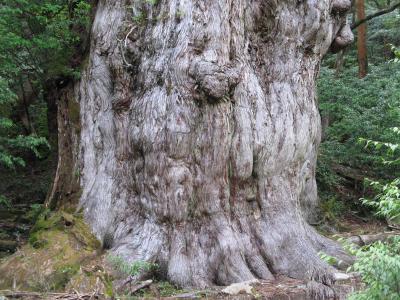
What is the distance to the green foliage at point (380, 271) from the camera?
3.46 meters

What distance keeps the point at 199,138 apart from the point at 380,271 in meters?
4.17

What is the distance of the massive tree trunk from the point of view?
730cm

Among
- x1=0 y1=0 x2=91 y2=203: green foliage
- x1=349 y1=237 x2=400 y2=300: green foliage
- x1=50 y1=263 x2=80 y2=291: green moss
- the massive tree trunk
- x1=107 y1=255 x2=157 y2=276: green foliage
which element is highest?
x1=0 y1=0 x2=91 y2=203: green foliage

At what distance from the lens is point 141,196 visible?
7590 millimetres

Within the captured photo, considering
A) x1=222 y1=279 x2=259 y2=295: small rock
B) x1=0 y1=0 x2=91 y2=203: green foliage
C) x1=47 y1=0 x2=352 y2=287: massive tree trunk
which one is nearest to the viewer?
x1=222 y1=279 x2=259 y2=295: small rock

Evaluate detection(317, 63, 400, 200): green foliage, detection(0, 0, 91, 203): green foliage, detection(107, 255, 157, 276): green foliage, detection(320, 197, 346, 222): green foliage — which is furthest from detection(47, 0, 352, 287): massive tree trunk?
detection(317, 63, 400, 200): green foliage

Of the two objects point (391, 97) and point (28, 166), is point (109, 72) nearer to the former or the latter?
point (28, 166)

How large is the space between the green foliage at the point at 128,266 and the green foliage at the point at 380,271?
3.70 metres

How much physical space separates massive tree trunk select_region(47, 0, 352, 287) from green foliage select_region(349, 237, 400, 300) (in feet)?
11.7

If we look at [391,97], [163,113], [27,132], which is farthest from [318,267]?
[27,132]

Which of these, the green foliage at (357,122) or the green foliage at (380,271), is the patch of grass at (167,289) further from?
the green foliage at (357,122)

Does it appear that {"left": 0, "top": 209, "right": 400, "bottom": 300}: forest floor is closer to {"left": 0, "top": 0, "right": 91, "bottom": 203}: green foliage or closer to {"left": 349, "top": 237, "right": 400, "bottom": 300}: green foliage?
{"left": 0, "top": 0, "right": 91, "bottom": 203}: green foliage

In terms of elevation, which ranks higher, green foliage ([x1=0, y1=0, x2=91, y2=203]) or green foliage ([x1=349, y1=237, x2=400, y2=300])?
green foliage ([x1=0, y1=0, x2=91, y2=203])

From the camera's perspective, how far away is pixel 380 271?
3510 millimetres
